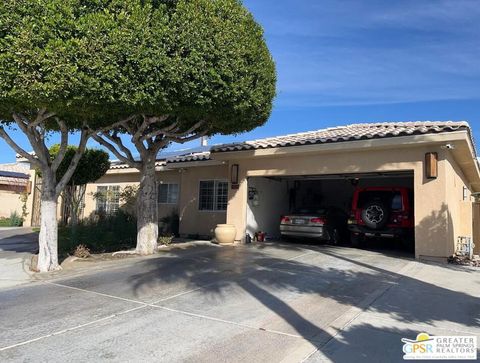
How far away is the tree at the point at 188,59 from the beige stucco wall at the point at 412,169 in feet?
9.38

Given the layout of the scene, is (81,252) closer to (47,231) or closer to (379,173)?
(47,231)

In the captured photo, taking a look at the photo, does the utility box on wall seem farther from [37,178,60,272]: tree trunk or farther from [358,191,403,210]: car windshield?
[37,178,60,272]: tree trunk

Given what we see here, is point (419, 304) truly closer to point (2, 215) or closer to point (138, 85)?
point (138, 85)

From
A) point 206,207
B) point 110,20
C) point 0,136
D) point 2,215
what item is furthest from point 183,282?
point 2,215

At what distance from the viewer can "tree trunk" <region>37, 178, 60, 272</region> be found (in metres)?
9.48

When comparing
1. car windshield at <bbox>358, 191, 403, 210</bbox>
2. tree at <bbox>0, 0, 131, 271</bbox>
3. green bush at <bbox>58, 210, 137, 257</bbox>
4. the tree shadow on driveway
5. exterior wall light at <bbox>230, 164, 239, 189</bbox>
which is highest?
tree at <bbox>0, 0, 131, 271</bbox>

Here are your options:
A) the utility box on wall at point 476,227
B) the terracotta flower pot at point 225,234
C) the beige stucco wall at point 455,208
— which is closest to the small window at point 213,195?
the terracotta flower pot at point 225,234

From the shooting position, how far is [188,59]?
846 cm

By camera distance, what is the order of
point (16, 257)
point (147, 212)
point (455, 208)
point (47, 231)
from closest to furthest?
point (47, 231) → point (16, 257) → point (147, 212) → point (455, 208)

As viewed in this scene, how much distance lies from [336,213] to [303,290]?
7.87 m

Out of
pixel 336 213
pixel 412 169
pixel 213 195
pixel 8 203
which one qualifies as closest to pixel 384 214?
pixel 412 169

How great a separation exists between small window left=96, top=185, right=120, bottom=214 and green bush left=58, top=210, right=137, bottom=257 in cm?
517

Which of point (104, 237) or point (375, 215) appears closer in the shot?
point (375, 215)

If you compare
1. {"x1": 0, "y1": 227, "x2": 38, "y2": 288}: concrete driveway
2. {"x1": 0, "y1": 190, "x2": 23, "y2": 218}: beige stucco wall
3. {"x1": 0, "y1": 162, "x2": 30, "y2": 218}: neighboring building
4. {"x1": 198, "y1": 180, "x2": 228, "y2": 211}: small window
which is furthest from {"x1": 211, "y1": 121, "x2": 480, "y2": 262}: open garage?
{"x1": 0, "y1": 190, "x2": 23, "y2": 218}: beige stucco wall
